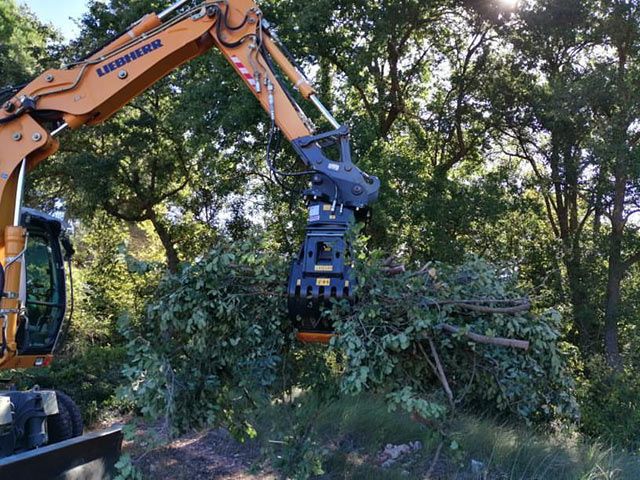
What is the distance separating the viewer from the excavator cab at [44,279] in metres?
6.34

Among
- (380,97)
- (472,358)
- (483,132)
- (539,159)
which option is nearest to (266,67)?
(472,358)

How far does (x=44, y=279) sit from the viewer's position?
6547 millimetres

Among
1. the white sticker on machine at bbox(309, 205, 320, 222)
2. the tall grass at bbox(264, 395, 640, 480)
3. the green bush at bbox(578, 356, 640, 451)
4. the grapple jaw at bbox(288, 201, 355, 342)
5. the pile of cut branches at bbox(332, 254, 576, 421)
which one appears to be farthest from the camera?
the green bush at bbox(578, 356, 640, 451)

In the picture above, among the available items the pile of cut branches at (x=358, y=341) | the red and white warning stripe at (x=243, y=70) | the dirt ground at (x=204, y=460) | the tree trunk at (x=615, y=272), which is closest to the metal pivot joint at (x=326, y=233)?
the pile of cut branches at (x=358, y=341)

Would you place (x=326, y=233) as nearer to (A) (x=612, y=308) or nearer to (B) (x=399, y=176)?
(B) (x=399, y=176)

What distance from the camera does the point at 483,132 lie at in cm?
1599

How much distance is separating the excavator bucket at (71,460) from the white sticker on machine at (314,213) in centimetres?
260

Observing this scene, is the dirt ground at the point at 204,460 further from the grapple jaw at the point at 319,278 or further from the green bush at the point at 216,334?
the grapple jaw at the point at 319,278

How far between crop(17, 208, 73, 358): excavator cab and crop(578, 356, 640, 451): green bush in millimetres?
7355

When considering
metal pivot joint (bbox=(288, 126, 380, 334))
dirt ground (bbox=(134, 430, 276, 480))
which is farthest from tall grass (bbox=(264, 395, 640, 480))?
metal pivot joint (bbox=(288, 126, 380, 334))

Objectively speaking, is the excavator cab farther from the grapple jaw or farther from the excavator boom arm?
the grapple jaw

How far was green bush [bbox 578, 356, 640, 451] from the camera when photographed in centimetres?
930

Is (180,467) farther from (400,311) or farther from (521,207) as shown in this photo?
(521,207)

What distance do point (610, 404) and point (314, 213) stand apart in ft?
24.8
